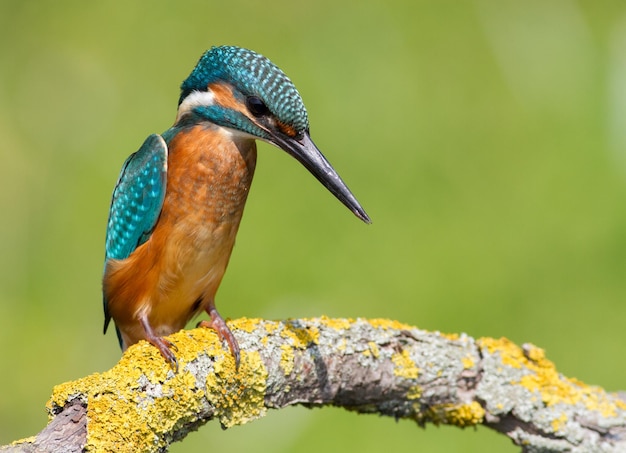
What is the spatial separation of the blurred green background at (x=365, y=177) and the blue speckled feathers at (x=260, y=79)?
3.97 feet

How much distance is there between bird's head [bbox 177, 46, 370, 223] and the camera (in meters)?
2.57

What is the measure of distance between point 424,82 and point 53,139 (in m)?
1.55

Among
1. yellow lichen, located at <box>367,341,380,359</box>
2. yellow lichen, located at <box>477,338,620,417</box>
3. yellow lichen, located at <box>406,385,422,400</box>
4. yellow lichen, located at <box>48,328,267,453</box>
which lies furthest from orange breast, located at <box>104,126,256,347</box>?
yellow lichen, located at <box>477,338,620,417</box>

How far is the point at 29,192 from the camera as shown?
13.3 feet

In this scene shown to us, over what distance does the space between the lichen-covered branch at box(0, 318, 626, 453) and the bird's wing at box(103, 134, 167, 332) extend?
1.33 feet

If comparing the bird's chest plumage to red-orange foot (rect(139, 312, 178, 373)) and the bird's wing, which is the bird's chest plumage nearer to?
the bird's wing

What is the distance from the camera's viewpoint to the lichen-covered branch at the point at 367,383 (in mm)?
2273

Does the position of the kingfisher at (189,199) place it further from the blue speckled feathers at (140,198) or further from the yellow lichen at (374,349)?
the yellow lichen at (374,349)

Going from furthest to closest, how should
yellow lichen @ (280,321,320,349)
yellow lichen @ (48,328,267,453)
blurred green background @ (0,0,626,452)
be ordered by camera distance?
blurred green background @ (0,0,626,452) → yellow lichen @ (280,321,320,349) → yellow lichen @ (48,328,267,453)

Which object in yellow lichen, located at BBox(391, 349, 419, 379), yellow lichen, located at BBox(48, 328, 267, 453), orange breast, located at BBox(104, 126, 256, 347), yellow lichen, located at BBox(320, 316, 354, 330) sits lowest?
yellow lichen, located at BBox(48, 328, 267, 453)

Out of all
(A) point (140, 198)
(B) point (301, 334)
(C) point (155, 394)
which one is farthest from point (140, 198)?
(C) point (155, 394)

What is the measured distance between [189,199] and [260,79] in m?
0.38

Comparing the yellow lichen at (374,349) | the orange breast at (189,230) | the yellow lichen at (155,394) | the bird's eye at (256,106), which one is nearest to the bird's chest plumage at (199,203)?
the orange breast at (189,230)

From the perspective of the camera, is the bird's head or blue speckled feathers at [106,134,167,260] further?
blue speckled feathers at [106,134,167,260]
